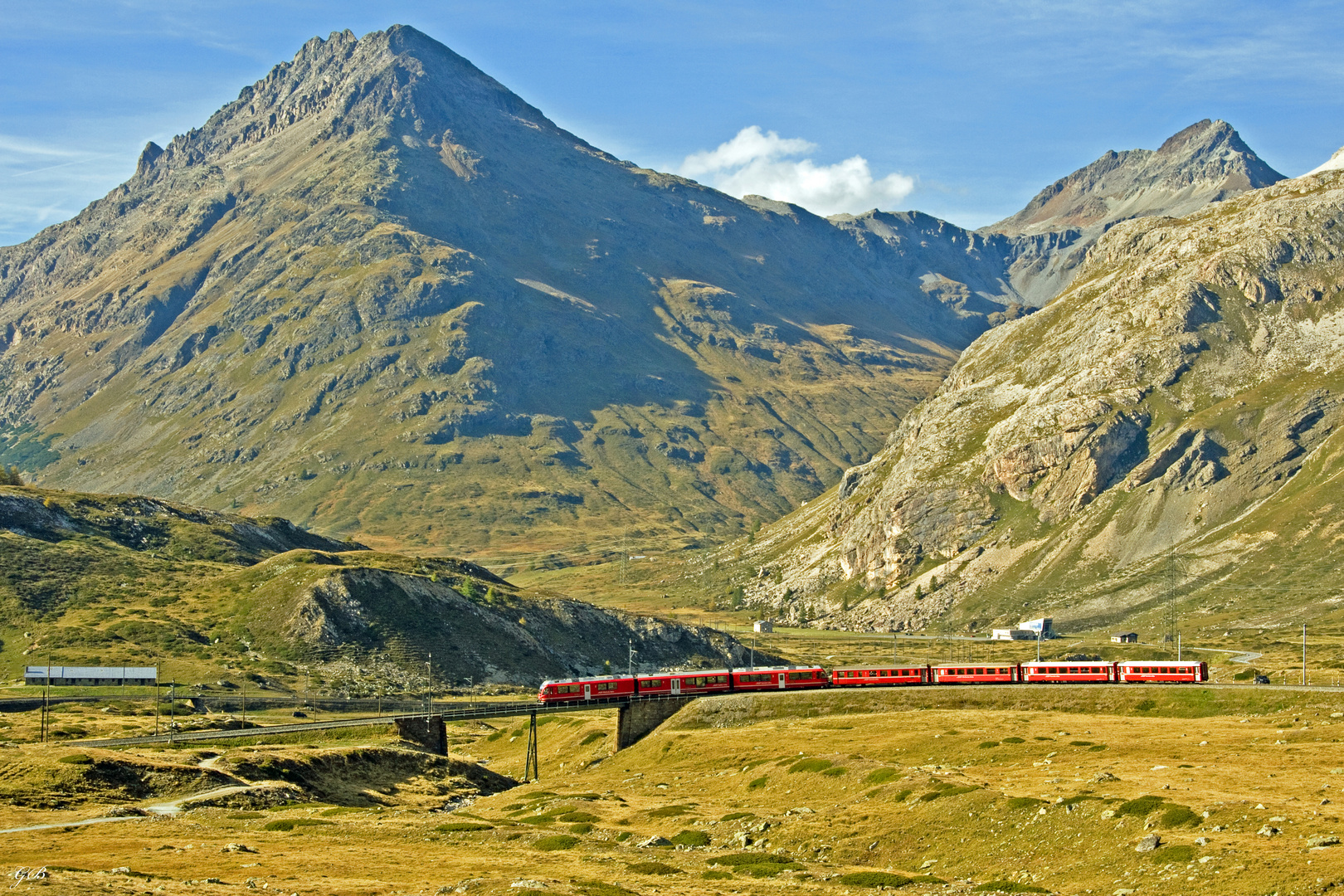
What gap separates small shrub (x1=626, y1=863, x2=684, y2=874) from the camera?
74750 mm

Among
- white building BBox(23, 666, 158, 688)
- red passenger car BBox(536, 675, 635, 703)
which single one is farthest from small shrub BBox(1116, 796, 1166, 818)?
white building BBox(23, 666, 158, 688)

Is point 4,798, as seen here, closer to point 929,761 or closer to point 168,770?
point 168,770

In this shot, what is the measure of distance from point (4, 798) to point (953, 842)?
72373 millimetres

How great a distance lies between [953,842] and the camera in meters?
76.4

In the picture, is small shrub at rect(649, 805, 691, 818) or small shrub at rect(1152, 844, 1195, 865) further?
small shrub at rect(649, 805, 691, 818)

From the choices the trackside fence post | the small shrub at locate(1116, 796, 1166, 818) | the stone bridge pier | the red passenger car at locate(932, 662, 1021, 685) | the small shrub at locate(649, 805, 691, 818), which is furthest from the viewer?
the red passenger car at locate(932, 662, 1021, 685)

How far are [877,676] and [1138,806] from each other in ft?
272

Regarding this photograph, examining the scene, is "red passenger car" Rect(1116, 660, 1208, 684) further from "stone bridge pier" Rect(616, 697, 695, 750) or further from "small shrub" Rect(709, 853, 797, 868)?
"small shrub" Rect(709, 853, 797, 868)

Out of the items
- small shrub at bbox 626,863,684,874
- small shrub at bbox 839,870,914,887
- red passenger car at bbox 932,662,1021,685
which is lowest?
small shrub at bbox 626,863,684,874

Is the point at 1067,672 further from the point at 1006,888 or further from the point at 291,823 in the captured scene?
the point at 291,823

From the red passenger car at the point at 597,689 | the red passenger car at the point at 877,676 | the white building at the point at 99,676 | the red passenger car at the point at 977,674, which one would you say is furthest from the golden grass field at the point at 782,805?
the white building at the point at 99,676

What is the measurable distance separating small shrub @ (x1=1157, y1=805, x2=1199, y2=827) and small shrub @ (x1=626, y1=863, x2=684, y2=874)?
27.4 meters

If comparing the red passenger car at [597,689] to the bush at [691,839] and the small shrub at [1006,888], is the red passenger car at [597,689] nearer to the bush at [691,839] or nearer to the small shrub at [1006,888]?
the bush at [691,839]

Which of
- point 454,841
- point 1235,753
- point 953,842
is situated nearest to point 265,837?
point 454,841
